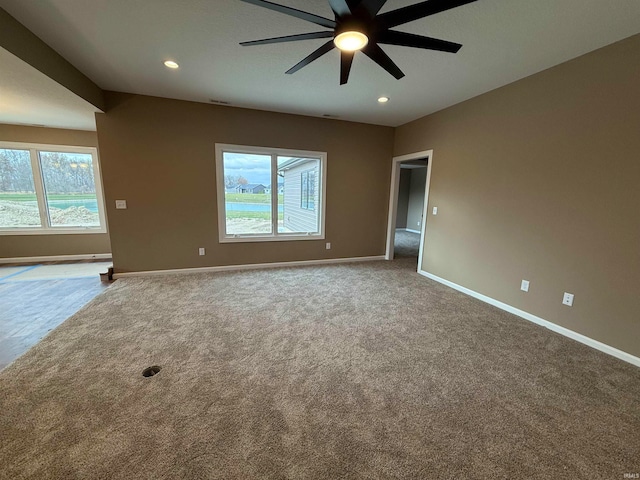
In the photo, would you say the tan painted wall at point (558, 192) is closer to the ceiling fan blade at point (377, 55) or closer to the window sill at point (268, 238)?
the ceiling fan blade at point (377, 55)

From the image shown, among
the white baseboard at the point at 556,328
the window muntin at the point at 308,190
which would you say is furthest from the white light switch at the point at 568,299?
the window muntin at the point at 308,190

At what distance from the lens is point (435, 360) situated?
214 centimetres

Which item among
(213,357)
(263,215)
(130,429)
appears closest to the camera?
(130,429)

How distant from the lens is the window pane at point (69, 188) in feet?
15.7

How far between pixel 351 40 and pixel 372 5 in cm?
28

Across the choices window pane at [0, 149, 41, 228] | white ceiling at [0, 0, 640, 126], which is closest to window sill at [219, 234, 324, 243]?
white ceiling at [0, 0, 640, 126]

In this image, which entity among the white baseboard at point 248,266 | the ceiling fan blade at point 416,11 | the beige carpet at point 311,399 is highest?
the ceiling fan blade at point 416,11

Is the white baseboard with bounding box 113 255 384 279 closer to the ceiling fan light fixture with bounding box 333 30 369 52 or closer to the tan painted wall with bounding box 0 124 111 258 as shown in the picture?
the tan painted wall with bounding box 0 124 111 258

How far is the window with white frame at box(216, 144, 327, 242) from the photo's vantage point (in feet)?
14.1

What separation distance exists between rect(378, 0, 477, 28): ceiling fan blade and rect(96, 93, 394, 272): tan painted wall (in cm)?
310

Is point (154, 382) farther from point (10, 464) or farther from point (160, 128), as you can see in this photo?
point (160, 128)

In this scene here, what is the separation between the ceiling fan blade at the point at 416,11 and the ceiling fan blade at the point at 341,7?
20cm

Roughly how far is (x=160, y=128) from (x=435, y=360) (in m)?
4.67

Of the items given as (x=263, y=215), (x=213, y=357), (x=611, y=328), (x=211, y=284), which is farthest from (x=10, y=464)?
(x=611, y=328)
